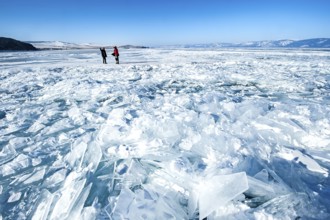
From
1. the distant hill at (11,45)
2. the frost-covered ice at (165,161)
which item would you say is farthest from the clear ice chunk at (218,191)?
the distant hill at (11,45)

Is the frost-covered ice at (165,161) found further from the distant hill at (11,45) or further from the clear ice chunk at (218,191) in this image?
the distant hill at (11,45)

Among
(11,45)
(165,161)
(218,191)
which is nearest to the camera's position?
(218,191)

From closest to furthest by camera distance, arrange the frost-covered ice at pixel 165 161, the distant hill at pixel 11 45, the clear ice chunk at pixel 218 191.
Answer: the clear ice chunk at pixel 218 191 < the frost-covered ice at pixel 165 161 < the distant hill at pixel 11 45

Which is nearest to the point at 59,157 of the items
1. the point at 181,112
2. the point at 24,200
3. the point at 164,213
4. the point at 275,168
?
the point at 24,200

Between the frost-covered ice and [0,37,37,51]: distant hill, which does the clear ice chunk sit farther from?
[0,37,37,51]: distant hill

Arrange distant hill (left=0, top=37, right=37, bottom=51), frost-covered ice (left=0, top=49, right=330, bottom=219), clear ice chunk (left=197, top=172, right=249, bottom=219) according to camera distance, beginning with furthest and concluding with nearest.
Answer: distant hill (left=0, top=37, right=37, bottom=51), frost-covered ice (left=0, top=49, right=330, bottom=219), clear ice chunk (left=197, top=172, right=249, bottom=219)

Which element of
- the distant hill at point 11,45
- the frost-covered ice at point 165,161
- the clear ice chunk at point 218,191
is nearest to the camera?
the clear ice chunk at point 218,191

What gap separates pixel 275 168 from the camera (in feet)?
5.95

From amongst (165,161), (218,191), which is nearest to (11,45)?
(165,161)

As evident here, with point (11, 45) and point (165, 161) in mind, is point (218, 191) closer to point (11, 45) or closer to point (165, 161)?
point (165, 161)

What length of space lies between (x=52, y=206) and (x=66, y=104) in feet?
9.45

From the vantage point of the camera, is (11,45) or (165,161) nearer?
(165,161)

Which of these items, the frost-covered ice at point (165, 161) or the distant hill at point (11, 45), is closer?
the frost-covered ice at point (165, 161)

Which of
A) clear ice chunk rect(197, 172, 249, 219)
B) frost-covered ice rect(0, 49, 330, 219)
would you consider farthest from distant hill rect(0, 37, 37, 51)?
clear ice chunk rect(197, 172, 249, 219)
